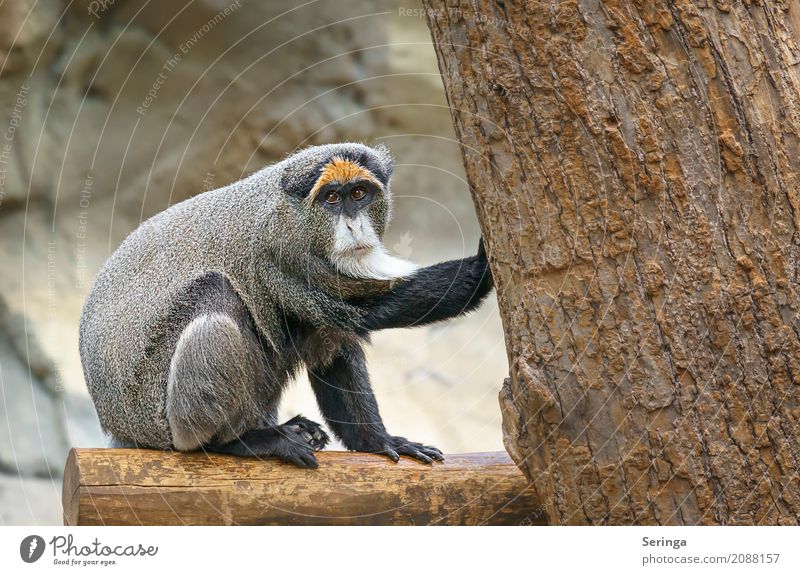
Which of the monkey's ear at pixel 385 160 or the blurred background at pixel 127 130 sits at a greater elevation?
the blurred background at pixel 127 130

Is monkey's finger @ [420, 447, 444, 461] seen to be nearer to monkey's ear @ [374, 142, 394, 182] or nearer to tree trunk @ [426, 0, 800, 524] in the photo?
tree trunk @ [426, 0, 800, 524]

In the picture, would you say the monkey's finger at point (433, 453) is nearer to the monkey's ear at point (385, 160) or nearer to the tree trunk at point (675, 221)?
the tree trunk at point (675, 221)

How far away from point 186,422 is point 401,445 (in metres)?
1.58

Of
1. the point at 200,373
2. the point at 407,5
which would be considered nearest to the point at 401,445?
the point at 200,373

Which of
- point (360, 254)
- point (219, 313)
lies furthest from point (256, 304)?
point (360, 254)

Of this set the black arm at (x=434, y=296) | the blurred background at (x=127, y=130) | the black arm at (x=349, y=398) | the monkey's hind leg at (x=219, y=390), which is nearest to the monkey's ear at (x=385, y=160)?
the black arm at (x=434, y=296)

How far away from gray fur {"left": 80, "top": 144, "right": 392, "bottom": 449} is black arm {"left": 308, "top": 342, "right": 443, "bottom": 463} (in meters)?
0.24

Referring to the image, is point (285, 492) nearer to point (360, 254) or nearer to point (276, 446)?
point (276, 446)

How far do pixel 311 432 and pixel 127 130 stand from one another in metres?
7.67

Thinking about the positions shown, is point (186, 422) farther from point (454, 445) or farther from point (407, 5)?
point (407, 5)

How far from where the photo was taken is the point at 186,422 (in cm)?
582

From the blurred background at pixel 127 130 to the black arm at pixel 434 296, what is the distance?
16.4 feet

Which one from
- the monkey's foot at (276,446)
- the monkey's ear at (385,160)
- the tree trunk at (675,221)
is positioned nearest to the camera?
the tree trunk at (675,221)

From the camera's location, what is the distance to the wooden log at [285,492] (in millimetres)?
5137
